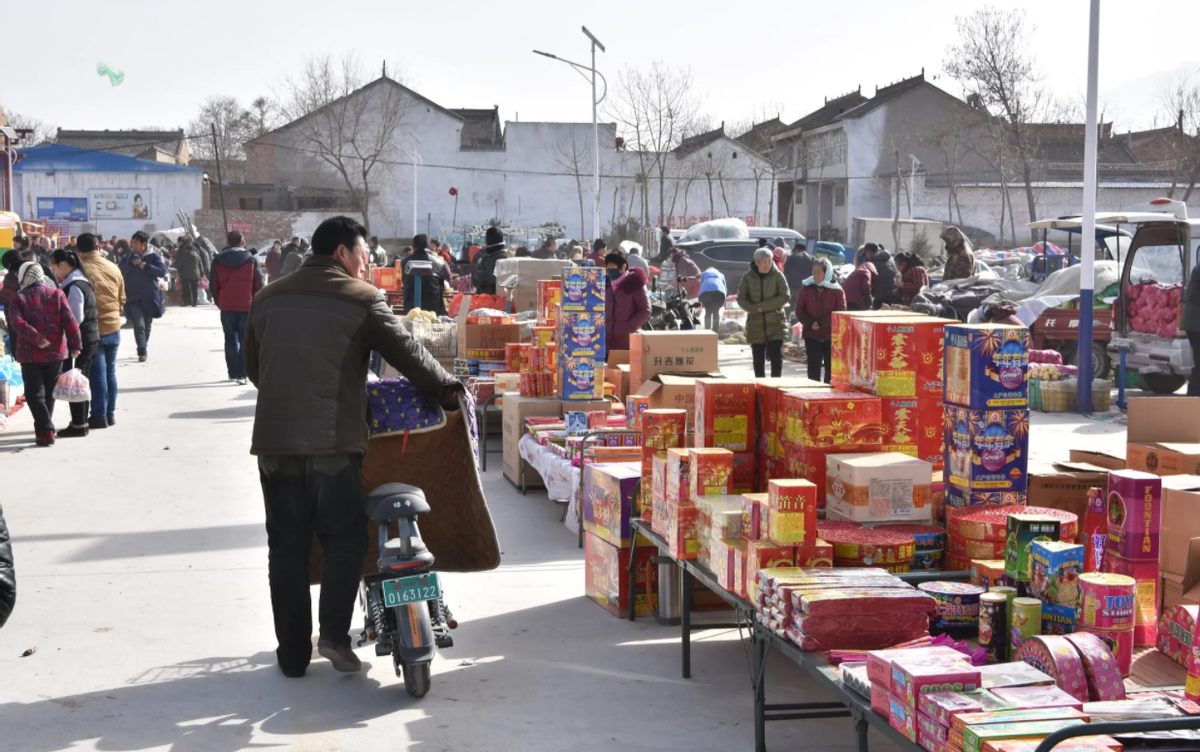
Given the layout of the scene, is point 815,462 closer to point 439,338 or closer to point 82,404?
point 439,338

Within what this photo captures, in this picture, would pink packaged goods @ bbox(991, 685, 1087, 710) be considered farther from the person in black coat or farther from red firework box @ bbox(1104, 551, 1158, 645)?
the person in black coat

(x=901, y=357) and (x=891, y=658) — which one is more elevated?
(x=901, y=357)

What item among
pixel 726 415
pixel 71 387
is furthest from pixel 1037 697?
pixel 71 387

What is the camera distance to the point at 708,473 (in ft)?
17.5

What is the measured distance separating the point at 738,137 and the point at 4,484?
7007 centimetres

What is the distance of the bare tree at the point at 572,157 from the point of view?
222 feet

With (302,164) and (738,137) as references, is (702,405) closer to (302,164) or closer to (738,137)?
(302,164)

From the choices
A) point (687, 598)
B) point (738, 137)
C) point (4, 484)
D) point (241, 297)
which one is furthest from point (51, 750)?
point (738, 137)

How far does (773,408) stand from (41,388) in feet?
27.9

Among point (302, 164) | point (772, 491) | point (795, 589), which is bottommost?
point (795, 589)

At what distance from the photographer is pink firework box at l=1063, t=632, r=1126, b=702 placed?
3.60 meters

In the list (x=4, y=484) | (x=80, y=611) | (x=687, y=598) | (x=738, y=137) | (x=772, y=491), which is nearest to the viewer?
(x=772, y=491)

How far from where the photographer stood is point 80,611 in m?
6.63

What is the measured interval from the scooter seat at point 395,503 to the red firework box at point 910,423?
209 cm
